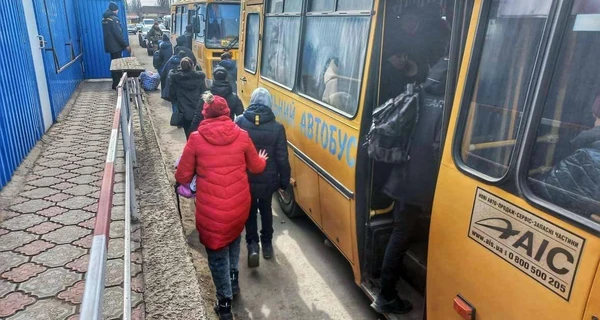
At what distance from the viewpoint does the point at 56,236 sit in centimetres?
347

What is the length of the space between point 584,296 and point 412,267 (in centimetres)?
182

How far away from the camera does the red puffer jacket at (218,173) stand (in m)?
2.86

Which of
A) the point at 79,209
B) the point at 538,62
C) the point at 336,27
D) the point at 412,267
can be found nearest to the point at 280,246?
the point at 412,267

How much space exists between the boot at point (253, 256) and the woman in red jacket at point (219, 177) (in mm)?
734

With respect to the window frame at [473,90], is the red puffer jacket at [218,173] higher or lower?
lower

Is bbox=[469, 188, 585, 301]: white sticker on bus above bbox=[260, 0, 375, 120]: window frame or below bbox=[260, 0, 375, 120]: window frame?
below

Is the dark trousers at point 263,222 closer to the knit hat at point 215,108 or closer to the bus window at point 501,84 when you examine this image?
the knit hat at point 215,108

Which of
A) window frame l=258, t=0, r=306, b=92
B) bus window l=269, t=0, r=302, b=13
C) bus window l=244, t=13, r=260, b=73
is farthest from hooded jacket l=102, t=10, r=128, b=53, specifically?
bus window l=269, t=0, r=302, b=13

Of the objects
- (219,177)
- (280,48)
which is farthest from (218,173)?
(280,48)

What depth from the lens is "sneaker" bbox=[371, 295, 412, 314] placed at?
2.99m

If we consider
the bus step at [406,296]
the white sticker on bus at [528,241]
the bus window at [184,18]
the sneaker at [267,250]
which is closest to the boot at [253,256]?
the sneaker at [267,250]

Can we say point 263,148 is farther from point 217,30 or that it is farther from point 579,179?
point 217,30

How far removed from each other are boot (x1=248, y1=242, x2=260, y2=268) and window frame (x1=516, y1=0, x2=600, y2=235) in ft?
8.30

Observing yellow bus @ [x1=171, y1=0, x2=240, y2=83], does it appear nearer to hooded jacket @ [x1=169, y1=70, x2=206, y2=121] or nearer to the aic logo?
hooded jacket @ [x1=169, y1=70, x2=206, y2=121]
